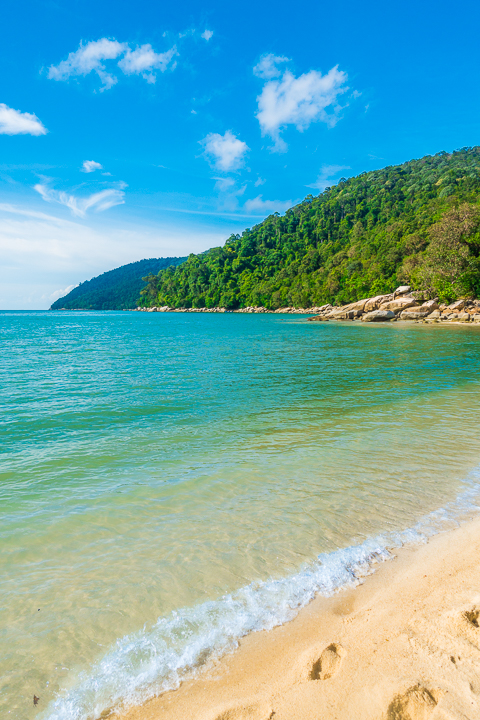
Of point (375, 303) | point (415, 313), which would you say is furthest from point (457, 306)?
point (375, 303)

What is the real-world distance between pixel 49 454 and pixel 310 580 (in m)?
6.56

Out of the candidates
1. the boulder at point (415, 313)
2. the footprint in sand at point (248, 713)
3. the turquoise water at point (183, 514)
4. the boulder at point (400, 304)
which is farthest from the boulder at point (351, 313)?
the footprint in sand at point (248, 713)

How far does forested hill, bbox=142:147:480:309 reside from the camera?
59.2 meters

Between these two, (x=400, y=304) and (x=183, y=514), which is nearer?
(x=183, y=514)

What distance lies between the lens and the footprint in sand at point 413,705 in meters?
2.43

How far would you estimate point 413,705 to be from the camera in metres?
2.48

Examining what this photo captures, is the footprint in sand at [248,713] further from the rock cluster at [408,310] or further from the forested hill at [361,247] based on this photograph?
the forested hill at [361,247]

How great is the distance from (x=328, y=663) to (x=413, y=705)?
70 cm

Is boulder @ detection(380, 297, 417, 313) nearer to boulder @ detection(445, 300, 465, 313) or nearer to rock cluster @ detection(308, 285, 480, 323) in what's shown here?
rock cluster @ detection(308, 285, 480, 323)

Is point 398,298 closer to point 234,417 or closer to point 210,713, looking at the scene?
point 234,417

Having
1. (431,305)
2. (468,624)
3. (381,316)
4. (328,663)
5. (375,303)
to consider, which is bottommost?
(328,663)

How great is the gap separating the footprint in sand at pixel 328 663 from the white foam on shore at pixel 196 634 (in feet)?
1.84

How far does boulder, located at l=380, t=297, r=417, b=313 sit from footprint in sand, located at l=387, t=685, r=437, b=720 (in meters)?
66.6

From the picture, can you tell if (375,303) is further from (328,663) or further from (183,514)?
(328,663)
